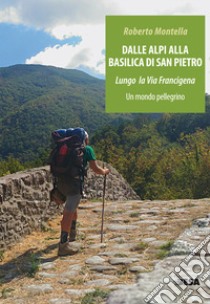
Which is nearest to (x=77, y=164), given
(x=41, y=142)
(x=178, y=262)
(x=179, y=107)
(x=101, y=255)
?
(x=101, y=255)

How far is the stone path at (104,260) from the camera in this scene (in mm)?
4340

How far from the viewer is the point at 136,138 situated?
83438mm

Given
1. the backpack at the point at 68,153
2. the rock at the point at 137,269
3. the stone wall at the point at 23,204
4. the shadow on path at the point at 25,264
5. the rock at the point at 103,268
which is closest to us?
the rock at the point at 137,269

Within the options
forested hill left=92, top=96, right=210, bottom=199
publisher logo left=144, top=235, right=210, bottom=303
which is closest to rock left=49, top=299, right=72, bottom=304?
publisher logo left=144, top=235, right=210, bottom=303

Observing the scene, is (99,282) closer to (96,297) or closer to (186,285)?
(96,297)

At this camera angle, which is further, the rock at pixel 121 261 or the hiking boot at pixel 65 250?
the hiking boot at pixel 65 250

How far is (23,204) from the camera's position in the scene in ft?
22.6

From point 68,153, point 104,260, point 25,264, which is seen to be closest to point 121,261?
point 104,260

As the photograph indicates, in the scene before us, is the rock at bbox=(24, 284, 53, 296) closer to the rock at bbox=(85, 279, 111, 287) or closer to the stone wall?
the rock at bbox=(85, 279, 111, 287)

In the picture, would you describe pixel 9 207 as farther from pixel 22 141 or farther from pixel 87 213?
pixel 22 141

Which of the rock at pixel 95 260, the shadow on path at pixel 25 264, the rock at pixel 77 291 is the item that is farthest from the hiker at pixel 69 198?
the rock at pixel 77 291

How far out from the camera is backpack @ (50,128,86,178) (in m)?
5.74

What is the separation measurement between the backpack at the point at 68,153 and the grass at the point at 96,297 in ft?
6.35

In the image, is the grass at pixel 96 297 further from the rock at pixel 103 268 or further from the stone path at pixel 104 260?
the rock at pixel 103 268
